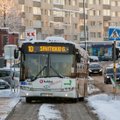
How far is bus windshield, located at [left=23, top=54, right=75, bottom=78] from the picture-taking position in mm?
25922

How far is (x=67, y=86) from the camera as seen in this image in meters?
25.9

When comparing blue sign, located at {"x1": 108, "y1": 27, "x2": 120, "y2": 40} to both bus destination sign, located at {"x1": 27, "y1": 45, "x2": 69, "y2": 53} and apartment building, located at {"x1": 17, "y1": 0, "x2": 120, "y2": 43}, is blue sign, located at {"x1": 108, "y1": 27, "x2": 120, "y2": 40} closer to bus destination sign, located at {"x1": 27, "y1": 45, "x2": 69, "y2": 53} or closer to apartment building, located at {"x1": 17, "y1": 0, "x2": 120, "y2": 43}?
bus destination sign, located at {"x1": 27, "y1": 45, "x2": 69, "y2": 53}

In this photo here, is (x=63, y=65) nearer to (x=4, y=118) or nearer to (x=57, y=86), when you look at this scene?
(x=57, y=86)

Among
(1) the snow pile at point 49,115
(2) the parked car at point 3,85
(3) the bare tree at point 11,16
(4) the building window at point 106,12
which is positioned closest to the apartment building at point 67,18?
(4) the building window at point 106,12

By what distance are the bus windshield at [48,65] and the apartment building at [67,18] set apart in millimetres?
74594

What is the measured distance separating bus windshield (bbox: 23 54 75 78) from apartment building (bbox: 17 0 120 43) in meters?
74.6

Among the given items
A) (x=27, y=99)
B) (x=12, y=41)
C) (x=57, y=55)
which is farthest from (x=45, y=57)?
(x=12, y=41)

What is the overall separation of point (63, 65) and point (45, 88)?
130cm

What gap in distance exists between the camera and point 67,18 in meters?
120

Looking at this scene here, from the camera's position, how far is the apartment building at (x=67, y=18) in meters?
112

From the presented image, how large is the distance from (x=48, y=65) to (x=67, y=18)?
312ft

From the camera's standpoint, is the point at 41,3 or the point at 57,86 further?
the point at 41,3

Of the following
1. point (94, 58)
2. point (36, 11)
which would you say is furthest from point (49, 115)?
point (36, 11)

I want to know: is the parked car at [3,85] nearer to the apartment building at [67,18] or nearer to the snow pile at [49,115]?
the snow pile at [49,115]
